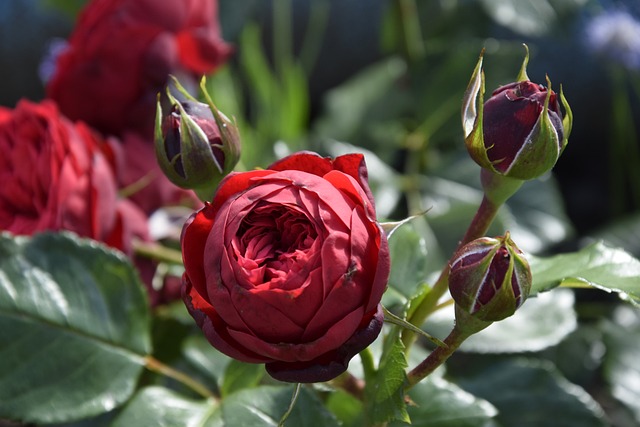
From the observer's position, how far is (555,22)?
2.43 feet

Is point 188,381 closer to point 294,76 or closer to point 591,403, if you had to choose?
point 591,403

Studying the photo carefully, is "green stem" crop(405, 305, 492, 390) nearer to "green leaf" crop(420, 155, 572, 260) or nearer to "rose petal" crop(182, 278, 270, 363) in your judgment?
"rose petal" crop(182, 278, 270, 363)

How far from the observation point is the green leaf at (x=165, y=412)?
1.43ft

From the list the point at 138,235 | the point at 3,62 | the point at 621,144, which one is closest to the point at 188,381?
the point at 138,235

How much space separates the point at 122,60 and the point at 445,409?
32 cm

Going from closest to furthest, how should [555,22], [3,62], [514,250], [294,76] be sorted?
1. [514,250]
2. [555,22]
3. [294,76]
4. [3,62]

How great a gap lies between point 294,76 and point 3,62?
0.68 m

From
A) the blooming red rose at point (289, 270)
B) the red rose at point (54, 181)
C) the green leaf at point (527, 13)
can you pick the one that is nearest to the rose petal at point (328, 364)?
the blooming red rose at point (289, 270)

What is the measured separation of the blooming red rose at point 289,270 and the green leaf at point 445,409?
0.14 m

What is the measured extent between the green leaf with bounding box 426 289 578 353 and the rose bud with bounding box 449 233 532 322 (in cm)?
18

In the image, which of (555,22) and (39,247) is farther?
(555,22)

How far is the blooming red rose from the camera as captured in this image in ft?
0.95

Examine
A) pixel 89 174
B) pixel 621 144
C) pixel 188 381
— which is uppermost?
pixel 89 174

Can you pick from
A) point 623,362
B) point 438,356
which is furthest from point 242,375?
point 623,362
